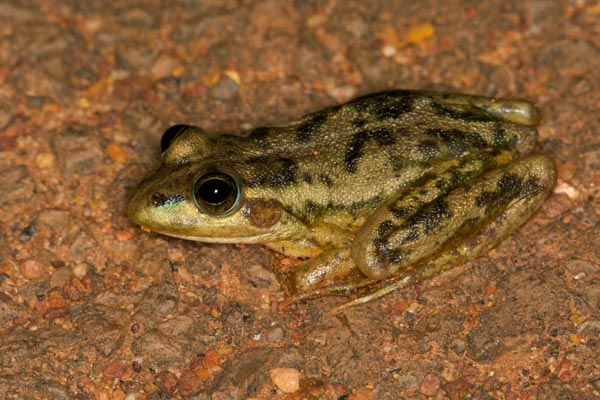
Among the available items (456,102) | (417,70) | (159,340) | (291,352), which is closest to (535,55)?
(417,70)

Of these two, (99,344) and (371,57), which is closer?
(99,344)

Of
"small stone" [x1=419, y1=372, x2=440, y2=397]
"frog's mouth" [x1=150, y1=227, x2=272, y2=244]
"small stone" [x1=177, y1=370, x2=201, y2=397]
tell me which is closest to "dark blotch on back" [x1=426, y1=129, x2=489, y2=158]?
"frog's mouth" [x1=150, y1=227, x2=272, y2=244]

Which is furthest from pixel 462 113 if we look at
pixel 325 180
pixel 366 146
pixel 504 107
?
pixel 325 180

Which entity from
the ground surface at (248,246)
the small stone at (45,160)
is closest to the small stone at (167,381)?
the ground surface at (248,246)

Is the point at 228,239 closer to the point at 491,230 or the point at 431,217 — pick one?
the point at 431,217

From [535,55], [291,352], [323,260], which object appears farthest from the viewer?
[535,55]

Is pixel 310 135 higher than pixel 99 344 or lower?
higher

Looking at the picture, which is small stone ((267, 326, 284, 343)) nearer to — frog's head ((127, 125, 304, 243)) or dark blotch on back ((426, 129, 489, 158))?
frog's head ((127, 125, 304, 243))

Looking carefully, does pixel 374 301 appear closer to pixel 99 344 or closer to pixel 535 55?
pixel 99 344
